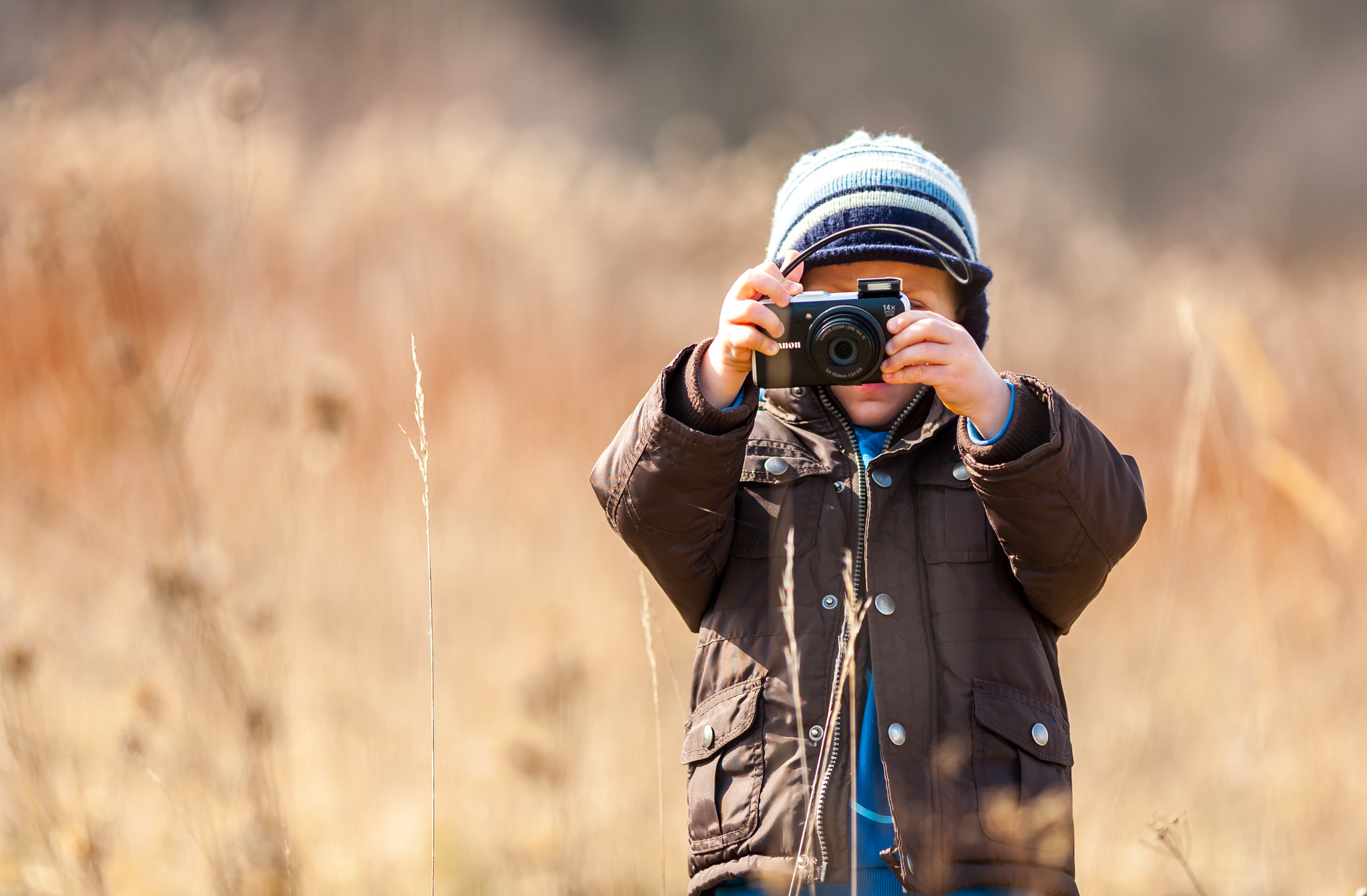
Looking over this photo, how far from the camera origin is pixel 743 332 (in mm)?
1217

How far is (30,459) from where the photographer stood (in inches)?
118

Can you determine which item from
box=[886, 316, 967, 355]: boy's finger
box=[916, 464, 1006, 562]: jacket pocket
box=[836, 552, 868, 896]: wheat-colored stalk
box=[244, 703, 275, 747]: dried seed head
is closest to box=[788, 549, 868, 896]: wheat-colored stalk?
box=[836, 552, 868, 896]: wheat-colored stalk

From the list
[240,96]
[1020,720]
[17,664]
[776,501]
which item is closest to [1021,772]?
[1020,720]

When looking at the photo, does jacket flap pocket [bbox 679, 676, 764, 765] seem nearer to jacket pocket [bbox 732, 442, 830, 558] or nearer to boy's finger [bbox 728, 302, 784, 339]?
jacket pocket [bbox 732, 442, 830, 558]

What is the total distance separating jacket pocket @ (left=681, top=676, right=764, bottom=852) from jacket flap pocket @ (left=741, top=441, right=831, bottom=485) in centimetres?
24

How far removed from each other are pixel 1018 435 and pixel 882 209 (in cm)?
38

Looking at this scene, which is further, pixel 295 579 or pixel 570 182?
pixel 570 182

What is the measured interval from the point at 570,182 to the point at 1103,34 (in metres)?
7.51

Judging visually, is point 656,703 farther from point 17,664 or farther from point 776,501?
point 17,664

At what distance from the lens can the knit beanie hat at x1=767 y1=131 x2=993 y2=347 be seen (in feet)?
4.57

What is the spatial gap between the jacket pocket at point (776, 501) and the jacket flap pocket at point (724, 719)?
6.3 inches

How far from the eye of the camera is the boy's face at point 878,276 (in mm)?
1372

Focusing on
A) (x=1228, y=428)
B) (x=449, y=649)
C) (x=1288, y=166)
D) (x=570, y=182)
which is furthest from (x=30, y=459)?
(x=1288, y=166)

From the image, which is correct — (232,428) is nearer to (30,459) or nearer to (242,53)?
(30,459)
